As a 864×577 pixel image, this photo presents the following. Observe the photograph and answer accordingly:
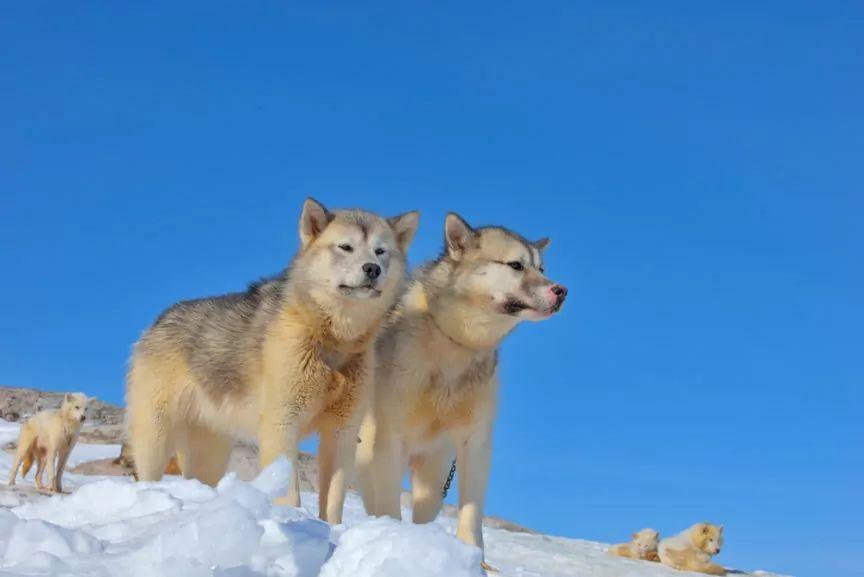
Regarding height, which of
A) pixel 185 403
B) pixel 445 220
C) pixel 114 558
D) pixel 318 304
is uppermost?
pixel 445 220

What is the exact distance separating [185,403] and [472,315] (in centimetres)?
281

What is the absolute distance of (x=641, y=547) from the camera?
16.8 metres

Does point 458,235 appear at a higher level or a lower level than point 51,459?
higher

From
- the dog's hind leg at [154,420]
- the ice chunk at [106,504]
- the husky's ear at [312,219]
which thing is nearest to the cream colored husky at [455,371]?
the husky's ear at [312,219]

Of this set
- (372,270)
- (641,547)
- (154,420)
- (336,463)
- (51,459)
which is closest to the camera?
(336,463)

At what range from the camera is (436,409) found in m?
9.08

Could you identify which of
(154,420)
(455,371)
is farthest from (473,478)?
(154,420)

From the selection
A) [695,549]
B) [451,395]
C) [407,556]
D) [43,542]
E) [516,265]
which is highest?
[516,265]

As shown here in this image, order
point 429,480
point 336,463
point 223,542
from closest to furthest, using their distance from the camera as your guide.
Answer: point 223,542, point 336,463, point 429,480

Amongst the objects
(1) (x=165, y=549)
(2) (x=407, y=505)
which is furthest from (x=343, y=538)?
(2) (x=407, y=505)

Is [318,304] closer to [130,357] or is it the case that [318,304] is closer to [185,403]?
[185,403]

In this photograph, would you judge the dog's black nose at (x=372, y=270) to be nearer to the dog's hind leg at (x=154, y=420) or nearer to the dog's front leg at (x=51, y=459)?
the dog's hind leg at (x=154, y=420)

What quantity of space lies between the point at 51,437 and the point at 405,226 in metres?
11.2

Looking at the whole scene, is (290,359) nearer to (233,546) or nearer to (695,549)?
(233,546)
